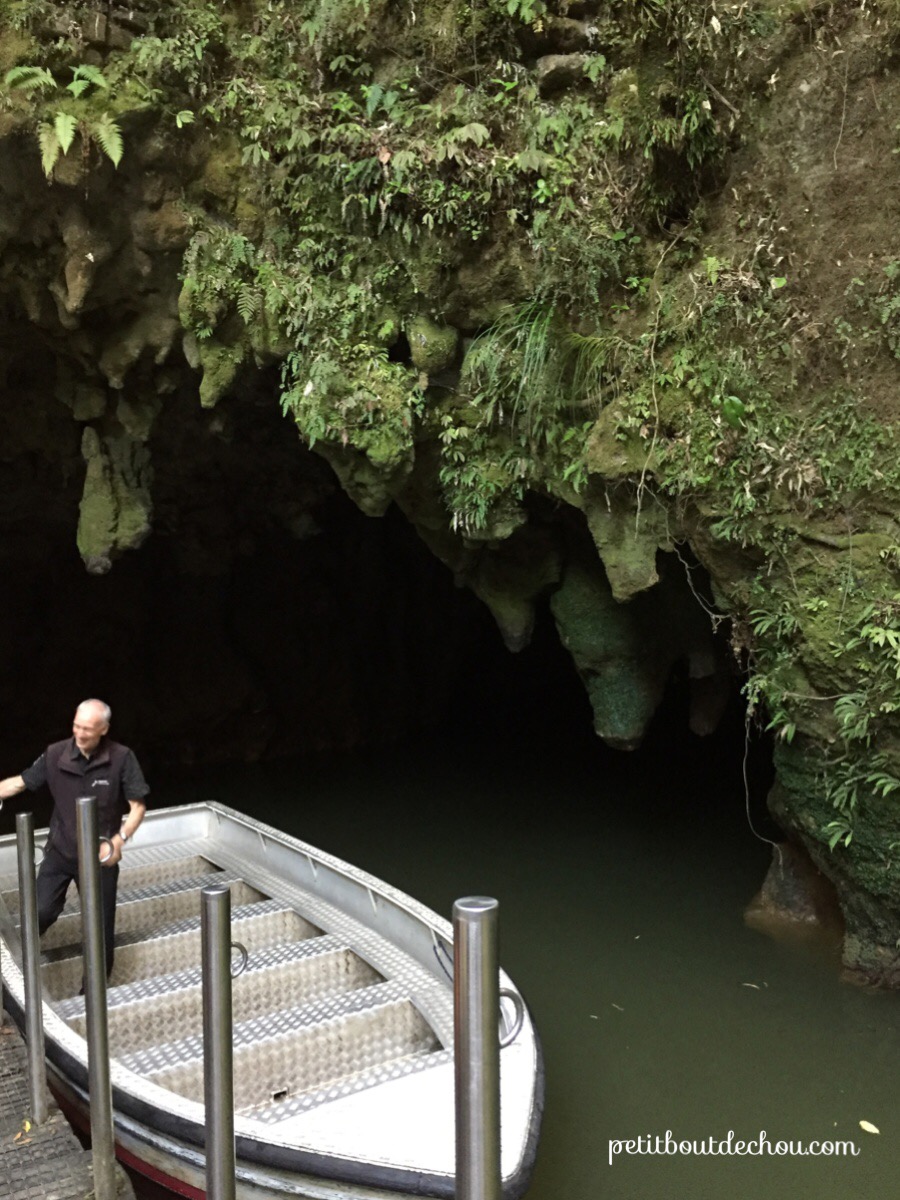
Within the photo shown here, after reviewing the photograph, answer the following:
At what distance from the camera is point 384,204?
19.9 feet

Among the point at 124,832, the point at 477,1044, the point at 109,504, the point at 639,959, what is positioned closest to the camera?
the point at 477,1044

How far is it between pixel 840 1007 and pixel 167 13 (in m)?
7.65

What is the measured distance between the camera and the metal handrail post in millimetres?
2936

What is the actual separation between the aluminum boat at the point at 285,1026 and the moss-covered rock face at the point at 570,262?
269 cm

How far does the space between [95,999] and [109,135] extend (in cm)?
512

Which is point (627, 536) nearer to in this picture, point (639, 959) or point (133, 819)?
point (639, 959)

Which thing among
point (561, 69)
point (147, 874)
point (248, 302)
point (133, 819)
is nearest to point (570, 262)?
point (561, 69)

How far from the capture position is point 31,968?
11.8 feet

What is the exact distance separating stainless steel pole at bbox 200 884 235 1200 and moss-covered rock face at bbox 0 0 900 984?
13.7 ft

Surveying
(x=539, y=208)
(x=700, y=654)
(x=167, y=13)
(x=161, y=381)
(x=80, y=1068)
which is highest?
(x=167, y=13)

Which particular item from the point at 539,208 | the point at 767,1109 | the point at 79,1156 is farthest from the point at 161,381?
the point at 767,1109

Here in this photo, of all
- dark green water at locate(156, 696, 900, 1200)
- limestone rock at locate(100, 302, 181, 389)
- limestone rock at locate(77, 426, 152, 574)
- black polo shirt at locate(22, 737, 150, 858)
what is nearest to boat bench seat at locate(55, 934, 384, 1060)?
black polo shirt at locate(22, 737, 150, 858)

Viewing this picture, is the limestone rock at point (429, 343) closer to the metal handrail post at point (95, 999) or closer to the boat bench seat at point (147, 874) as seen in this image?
the boat bench seat at point (147, 874)

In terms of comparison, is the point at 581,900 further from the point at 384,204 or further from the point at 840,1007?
the point at 384,204
